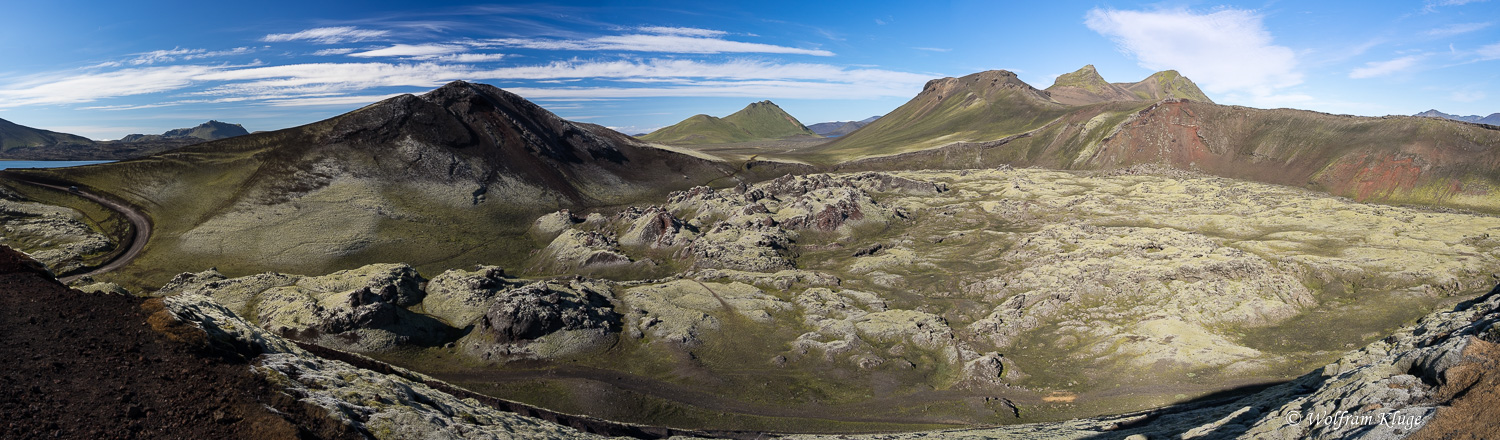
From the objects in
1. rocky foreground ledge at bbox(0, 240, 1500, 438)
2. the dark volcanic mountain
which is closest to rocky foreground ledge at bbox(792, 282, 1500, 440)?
rocky foreground ledge at bbox(0, 240, 1500, 438)

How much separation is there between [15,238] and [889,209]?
198642mm

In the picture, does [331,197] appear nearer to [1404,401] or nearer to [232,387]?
[232,387]

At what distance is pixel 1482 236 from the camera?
330 ft

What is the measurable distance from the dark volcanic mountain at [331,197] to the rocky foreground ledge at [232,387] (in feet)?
381

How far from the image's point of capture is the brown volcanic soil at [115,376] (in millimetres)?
21047

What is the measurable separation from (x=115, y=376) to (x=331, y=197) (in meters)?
163

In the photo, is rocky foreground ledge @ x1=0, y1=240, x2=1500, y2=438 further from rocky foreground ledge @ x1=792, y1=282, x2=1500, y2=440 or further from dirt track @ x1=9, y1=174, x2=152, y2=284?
dirt track @ x1=9, y1=174, x2=152, y2=284

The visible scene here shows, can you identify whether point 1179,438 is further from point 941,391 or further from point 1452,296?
point 1452,296

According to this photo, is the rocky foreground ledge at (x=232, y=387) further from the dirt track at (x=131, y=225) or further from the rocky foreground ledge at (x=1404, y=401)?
the dirt track at (x=131, y=225)

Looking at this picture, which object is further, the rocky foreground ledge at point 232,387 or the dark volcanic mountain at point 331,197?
the dark volcanic mountain at point 331,197

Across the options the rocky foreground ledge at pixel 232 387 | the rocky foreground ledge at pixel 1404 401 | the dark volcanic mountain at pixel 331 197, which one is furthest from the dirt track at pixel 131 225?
the rocky foreground ledge at pixel 1404 401

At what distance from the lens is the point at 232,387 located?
25.9 metres

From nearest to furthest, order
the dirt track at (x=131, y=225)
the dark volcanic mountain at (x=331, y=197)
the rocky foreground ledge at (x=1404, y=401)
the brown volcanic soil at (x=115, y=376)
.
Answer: the brown volcanic soil at (x=115, y=376) < the rocky foreground ledge at (x=1404, y=401) < the dirt track at (x=131, y=225) < the dark volcanic mountain at (x=331, y=197)

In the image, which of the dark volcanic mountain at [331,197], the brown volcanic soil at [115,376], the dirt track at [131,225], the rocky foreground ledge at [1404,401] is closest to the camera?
the brown volcanic soil at [115,376]
